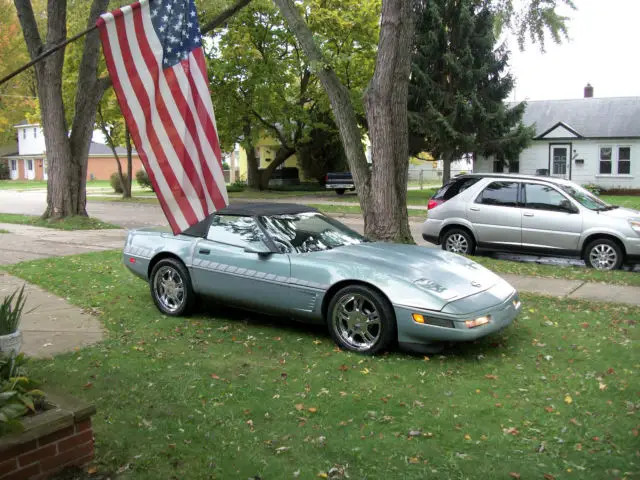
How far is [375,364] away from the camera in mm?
5539

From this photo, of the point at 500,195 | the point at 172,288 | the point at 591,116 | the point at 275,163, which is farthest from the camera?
the point at 275,163

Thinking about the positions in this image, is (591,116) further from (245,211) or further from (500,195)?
(245,211)

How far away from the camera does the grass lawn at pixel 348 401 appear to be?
3.83 meters

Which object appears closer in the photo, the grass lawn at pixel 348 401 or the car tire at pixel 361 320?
the grass lawn at pixel 348 401

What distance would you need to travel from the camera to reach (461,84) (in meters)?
28.7

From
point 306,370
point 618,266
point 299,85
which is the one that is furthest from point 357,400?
point 299,85

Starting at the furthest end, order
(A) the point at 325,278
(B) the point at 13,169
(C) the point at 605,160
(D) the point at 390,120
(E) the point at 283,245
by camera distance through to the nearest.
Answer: (B) the point at 13,169
(C) the point at 605,160
(D) the point at 390,120
(E) the point at 283,245
(A) the point at 325,278

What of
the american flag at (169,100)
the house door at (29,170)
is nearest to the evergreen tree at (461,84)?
the american flag at (169,100)

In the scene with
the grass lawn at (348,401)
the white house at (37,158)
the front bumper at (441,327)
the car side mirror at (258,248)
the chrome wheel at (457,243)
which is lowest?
the grass lawn at (348,401)

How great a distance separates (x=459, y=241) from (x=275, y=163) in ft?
82.9

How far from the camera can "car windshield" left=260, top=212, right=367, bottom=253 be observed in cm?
654

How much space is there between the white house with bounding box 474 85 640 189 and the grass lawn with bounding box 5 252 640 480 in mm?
27963

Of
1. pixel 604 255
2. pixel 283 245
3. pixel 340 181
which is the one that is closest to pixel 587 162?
pixel 340 181

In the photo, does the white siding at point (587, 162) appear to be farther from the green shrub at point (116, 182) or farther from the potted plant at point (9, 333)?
the potted plant at point (9, 333)
